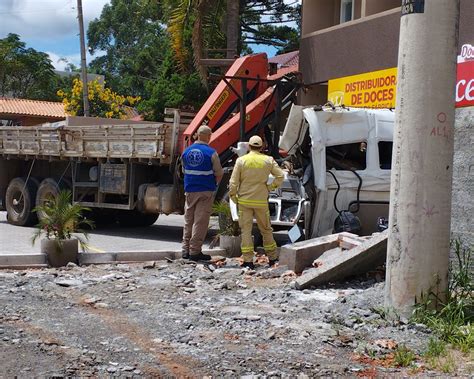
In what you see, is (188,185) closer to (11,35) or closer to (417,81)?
(417,81)

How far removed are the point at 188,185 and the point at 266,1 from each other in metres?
22.6

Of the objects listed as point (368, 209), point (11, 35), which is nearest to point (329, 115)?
point (368, 209)

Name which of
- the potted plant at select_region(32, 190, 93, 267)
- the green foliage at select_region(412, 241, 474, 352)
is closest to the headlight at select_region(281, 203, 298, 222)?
the potted plant at select_region(32, 190, 93, 267)

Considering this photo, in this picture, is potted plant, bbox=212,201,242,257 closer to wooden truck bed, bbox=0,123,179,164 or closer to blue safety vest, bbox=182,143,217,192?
blue safety vest, bbox=182,143,217,192

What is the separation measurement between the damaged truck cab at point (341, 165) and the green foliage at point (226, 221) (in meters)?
1.03

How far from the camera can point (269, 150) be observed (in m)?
12.0

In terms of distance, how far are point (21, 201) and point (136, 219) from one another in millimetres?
2564

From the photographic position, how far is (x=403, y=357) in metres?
5.20

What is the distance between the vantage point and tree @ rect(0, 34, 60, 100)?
47594 millimetres

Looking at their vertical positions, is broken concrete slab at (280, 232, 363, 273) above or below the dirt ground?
above

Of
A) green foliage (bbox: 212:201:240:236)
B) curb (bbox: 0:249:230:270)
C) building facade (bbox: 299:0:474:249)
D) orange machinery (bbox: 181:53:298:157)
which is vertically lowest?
curb (bbox: 0:249:230:270)

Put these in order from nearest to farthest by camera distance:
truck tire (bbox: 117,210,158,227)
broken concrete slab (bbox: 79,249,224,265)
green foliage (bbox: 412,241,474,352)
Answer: green foliage (bbox: 412,241,474,352)
broken concrete slab (bbox: 79,249,224,265)
truck tire (bbox: 117,210,158,227)

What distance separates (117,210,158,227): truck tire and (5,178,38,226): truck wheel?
184 cm

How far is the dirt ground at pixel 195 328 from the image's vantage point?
4922mm
